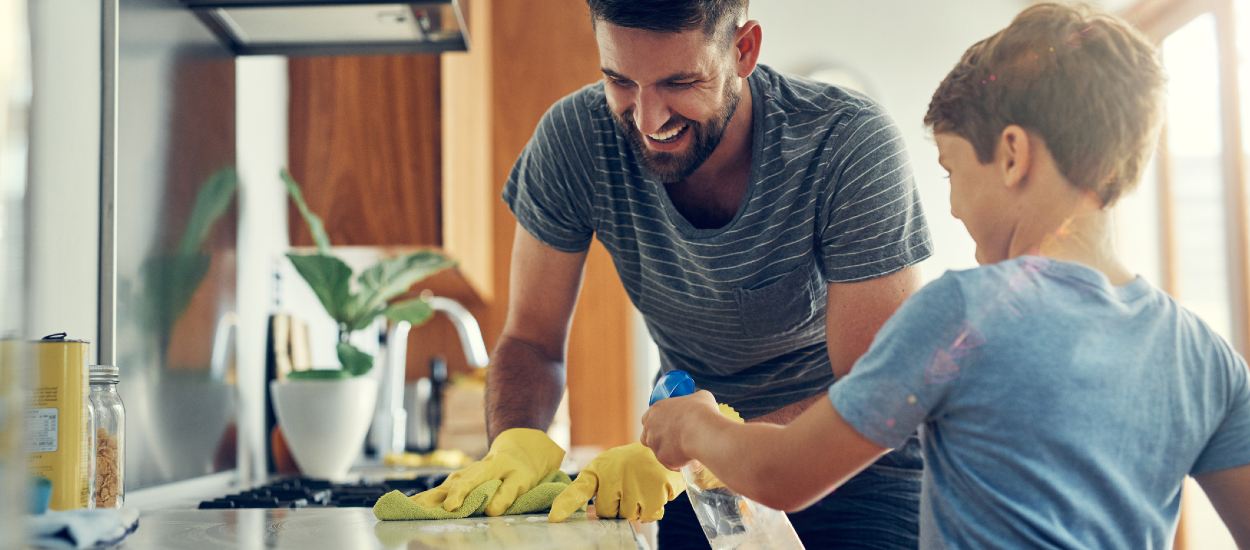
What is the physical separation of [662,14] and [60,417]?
761 millimetres

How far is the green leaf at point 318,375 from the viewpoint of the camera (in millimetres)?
1945

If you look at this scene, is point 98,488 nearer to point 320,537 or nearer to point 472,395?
point 320,537

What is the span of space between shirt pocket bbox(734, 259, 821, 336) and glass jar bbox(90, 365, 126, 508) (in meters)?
0.75

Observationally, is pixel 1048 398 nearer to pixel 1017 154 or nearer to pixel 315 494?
pixel 1017 154

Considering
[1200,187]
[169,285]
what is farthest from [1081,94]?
[1200,187]

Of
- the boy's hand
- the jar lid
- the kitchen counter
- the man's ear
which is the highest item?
the man's ear

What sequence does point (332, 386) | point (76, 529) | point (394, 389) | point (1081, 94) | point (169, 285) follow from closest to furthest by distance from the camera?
point (76, 529), point (1081, 94), point (169, 285), point (332, 386), point (394, 389)

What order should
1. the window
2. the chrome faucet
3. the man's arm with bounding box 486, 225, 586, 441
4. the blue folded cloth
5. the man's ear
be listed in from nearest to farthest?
the blue folded cloth < the man's ear < the man's arm with bounding box 486, 225, 586, 441 < the chrome faucet < the window

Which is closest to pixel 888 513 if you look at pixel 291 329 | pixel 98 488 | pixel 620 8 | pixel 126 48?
pixel 620 8

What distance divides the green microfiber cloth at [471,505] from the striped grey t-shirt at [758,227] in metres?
0.41

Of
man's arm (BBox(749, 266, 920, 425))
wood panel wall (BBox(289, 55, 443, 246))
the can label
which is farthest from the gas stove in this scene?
wood panel wall (BBox(289, 55, 443, 246))

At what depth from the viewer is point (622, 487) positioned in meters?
1.11

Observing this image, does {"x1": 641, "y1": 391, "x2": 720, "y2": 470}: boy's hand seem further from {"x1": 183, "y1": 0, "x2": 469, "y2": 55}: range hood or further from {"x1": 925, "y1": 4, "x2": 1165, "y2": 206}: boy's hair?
{"x1": 183, "y1": 0, "x2": 469, "y2": 55}: range hood

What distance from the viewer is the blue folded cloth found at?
68 cm
